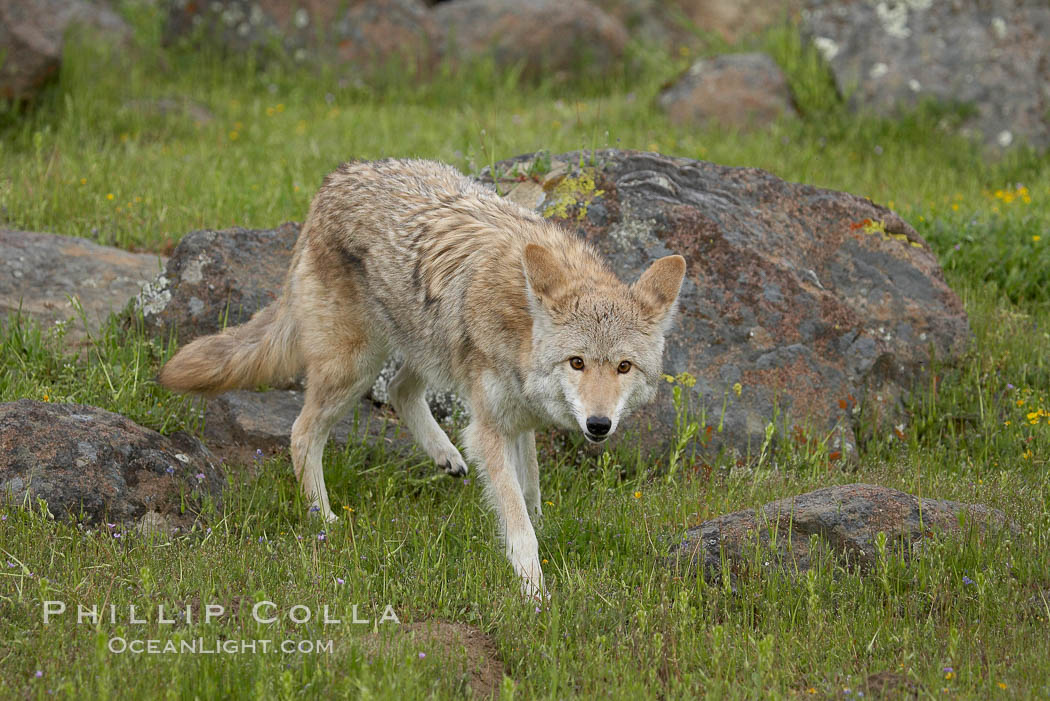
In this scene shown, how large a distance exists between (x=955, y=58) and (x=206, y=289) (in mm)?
8632

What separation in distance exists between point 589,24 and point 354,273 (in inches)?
374

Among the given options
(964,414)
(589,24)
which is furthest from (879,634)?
(589,24)

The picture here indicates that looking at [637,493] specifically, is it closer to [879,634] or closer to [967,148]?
[879,634]

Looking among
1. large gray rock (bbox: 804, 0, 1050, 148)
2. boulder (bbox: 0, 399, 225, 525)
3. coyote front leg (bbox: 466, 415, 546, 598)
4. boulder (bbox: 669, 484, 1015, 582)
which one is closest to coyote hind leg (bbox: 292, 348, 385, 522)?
boulder (bbox: 0, 399, 225, 525)

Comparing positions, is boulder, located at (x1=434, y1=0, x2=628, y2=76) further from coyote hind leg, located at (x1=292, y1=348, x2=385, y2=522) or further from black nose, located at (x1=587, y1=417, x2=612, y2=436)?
black nose, located at (x1=587, y1=417, x2=612, y2=436)

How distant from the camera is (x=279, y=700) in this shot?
379 cm

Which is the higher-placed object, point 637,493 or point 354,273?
point 354,273

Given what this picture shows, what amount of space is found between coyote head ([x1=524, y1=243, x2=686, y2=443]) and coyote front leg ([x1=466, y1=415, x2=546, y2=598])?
0.43 meters

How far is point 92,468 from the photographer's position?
519 centimetres

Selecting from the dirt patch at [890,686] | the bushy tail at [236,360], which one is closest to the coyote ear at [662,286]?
the dirt patch at [890,686]

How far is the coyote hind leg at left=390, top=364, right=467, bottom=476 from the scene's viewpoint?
627 cm

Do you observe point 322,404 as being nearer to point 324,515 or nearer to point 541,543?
point 324,515

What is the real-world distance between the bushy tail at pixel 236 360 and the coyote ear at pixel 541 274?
1.73 m

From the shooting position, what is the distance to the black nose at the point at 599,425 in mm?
4648
